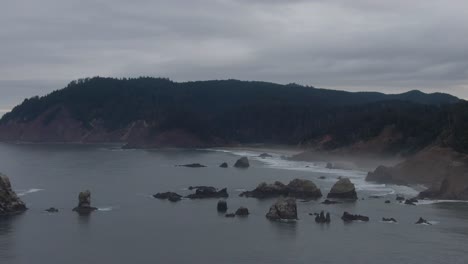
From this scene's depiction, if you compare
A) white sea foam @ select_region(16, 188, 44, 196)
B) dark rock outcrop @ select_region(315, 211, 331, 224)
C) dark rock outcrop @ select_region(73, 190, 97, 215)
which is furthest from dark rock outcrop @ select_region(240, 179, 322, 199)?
white sea foam @ select_region(16, 188, 44, 196)

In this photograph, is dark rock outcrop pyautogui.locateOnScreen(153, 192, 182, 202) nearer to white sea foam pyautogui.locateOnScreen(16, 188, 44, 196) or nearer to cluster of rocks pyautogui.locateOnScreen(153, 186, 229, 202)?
cluster of rocks pyautogui.locateOnScreen(153, 186, 229, 202)

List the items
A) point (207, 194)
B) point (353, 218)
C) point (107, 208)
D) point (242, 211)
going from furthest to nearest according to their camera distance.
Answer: point (207, 194) < point (107, 208) < point (242, 211) < point (353, 218)

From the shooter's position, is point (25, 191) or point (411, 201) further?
point (25, 191)

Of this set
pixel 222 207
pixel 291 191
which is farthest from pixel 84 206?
pixel 291 191

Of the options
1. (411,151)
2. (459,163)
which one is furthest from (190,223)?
(411,151)

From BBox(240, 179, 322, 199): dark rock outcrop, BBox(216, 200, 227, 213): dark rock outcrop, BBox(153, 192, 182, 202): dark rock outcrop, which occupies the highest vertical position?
BBox(240, 179, 322, 199): dark rock outcrop

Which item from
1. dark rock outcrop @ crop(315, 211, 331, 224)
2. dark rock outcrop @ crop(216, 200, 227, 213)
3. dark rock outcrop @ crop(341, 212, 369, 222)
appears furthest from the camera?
dark rock outcrop @ crop(216, 200, 227, 213)

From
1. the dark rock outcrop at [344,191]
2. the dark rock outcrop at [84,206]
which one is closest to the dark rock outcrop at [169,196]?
the dark rock outcrop at [84,206]

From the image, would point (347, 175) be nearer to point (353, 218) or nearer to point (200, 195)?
point (200, 195)
